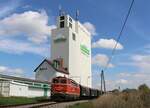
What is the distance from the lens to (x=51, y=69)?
78812 millimetres

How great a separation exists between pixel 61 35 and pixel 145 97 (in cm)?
8166

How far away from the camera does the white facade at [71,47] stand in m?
97.9

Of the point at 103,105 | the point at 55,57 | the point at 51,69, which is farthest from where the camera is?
the point at 55,57

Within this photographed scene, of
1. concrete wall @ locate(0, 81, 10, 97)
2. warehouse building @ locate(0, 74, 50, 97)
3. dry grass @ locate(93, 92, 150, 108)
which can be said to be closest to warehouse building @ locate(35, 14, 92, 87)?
warehouse building @ locate(0, 74, 50, 97)

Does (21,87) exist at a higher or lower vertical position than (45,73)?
lower

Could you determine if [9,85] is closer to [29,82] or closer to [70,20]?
[29,82]

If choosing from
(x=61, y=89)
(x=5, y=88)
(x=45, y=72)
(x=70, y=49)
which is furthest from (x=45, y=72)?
(x=61, y=89)

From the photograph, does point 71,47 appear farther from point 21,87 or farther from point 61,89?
point 61,89

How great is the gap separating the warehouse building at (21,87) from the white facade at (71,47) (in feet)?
128

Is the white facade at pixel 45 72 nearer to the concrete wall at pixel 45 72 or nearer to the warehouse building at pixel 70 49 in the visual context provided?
the concrete wall at pixel 45 72

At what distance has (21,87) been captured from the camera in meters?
47.7

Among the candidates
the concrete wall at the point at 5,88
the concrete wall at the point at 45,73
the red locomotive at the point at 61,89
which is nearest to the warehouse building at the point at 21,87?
the concrete wall at the point at 5,88

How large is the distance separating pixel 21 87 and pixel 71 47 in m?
53.9

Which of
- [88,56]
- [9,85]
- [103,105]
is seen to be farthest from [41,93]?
[88,56]
